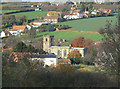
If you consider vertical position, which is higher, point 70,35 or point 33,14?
point 33,14

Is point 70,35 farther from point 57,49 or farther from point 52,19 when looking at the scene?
point 52,19

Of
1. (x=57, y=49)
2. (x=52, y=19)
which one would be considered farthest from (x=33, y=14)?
(x=57, y=49)

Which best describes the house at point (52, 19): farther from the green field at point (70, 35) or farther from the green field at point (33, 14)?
the green field at point (70, 35)

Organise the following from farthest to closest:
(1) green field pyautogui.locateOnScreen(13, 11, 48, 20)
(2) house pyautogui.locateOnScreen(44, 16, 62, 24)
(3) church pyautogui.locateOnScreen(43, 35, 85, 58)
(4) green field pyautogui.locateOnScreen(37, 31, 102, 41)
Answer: (2) house pyautogui.locateOnScreen(44, 16, 62, 24), (1) green field pyautogui.locateOnScreen(13, 11, 48, 20), (4) green field pyautogui.locateOnScreen(37, 31, 102, 41), (3) church pyautogui.locateOnScreen(43, 35, 85, 58)

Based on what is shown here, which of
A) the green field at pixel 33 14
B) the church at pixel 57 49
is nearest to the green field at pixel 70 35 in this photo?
the church at pixel 57 49

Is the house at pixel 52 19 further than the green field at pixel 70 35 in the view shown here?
Yes

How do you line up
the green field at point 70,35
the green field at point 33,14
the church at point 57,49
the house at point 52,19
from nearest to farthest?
the church at point 57,49 < the green field at point 70,35 < the green field at point 33,14 < the house at point 52,19

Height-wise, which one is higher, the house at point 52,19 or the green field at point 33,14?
the green field at point 33,14

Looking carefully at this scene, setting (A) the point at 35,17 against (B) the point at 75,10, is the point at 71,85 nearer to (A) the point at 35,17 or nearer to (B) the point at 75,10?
(A) the point at 35,17

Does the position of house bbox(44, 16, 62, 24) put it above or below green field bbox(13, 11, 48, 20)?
below

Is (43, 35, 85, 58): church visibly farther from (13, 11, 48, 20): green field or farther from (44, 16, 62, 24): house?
(44, 16, 62, 24): house

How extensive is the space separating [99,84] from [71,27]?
17.2 m

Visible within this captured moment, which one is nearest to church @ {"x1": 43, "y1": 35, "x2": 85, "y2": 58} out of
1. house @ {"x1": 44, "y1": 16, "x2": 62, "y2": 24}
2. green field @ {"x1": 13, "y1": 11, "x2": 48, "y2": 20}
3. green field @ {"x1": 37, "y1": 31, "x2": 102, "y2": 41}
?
green field @ {"x1": 37, "y1": 31, "x2": 102, "y2": 41}

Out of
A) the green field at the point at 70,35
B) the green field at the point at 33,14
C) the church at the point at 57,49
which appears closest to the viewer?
the church at the point at 57,49
